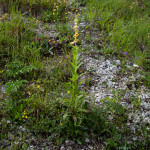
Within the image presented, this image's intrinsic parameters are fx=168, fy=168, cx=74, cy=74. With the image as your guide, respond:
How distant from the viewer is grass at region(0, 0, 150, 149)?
2.45m

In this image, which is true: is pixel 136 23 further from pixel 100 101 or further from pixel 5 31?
pixel 5 31

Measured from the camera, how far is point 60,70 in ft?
11.4

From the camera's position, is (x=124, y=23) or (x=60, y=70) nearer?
(x=60, y=70)

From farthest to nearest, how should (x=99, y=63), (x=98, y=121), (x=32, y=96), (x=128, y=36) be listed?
(x=128, y=36), (x=99, y=63), (x=32, y=96), (x=98, y=121)

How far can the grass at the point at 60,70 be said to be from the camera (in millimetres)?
2445

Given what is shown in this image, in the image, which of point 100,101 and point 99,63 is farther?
point 99,63

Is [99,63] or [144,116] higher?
[99,63]

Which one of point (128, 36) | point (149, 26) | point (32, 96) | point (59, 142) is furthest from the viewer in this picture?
point (149, 26)

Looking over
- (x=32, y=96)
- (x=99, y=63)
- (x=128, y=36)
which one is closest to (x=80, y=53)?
(x=99, y=63)

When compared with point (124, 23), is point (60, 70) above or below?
below

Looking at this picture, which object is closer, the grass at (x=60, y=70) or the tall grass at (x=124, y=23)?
the grass at (x=60, y=70)

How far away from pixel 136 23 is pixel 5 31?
12.3 feet

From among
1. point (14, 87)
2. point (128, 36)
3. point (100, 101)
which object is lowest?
point (100, 101)

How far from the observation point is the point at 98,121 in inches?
101
